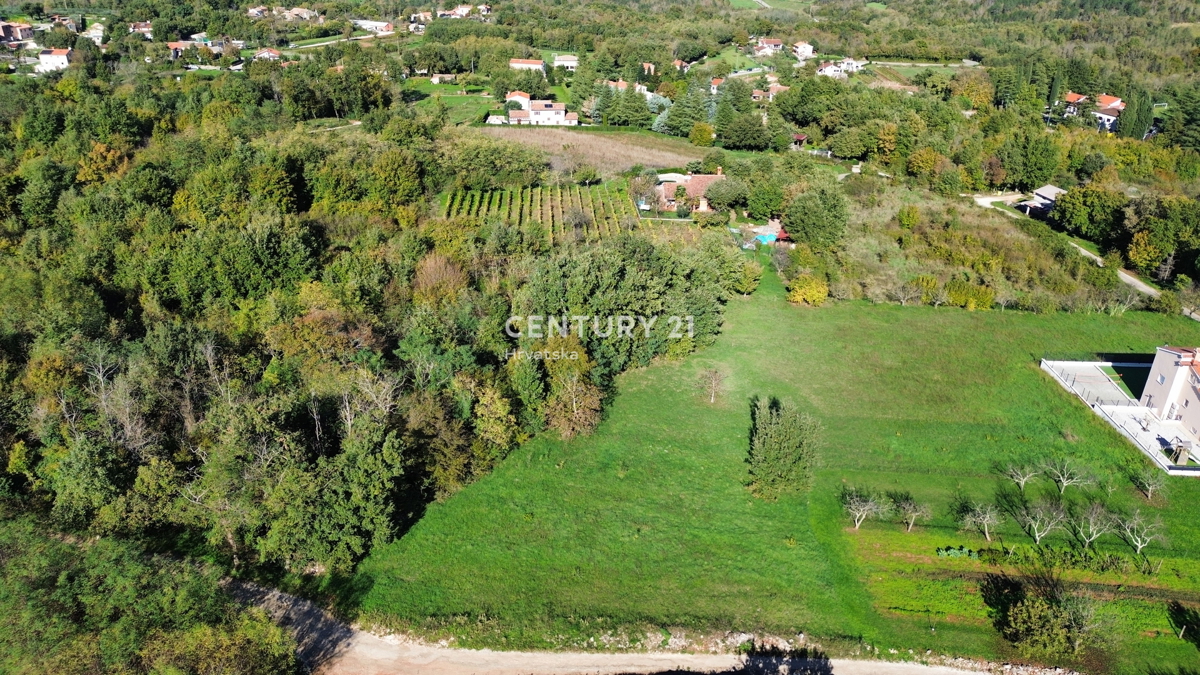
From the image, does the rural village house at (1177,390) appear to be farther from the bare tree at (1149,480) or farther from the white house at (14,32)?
the white house at (14,32)

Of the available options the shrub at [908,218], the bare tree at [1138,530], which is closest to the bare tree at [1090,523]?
the bare tree at [1138,530]

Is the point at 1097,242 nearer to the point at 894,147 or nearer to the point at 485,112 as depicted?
the point at 894,147

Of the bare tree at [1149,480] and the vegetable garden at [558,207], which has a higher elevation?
the vegetable garden at [558,207]

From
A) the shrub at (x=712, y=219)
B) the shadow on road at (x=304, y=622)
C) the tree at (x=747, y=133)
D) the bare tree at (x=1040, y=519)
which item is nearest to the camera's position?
the shadow on road at (x=304, y=622)

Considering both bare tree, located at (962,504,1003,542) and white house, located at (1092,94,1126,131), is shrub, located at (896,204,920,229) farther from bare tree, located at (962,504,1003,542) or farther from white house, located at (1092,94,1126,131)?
white house, located at (1092,94,1126,131)

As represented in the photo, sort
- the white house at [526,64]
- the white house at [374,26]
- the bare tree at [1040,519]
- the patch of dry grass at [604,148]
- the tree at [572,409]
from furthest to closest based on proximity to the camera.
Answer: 1. the white house at [374,26]
2. the white house at [526,64]
3. the patch of dry grass at [604,148]
4. the tree at [572,409]
5. the bare tree at [1040,519]

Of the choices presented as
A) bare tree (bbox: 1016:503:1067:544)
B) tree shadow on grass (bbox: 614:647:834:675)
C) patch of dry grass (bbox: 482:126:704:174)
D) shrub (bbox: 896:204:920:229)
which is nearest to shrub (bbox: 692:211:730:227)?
patch of dry grass (bbox: 482:126:704:174)

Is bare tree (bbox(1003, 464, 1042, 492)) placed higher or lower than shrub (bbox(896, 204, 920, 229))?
lower
